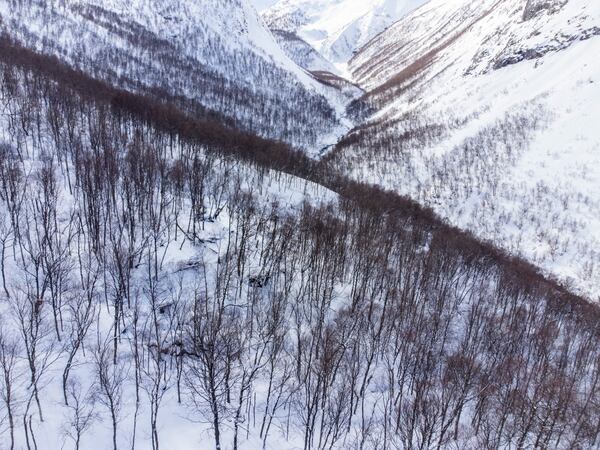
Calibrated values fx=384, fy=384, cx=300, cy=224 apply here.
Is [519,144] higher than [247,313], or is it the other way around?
[519,144]

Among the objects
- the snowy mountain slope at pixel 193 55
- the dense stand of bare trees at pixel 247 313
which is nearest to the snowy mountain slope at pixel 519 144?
the dense stand of bare trees at pixel 247 313

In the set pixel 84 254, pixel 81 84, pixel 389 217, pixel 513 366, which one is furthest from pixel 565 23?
pixel 84 254

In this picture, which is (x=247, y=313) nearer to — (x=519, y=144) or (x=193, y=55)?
(x=519, y=144)

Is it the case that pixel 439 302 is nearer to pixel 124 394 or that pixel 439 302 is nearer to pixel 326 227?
pixel 326 227

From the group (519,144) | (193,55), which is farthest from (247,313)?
(193,55)

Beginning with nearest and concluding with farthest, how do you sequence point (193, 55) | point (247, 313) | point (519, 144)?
point (247, 313)
point (519, 144)
point (193, 55)

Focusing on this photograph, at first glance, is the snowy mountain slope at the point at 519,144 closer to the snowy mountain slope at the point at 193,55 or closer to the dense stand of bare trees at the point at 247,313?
the dense stand of bare trees at the point at 247,313

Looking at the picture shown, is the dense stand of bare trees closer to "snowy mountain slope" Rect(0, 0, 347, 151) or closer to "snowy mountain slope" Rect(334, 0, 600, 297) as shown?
"snowy mountain slope" Rect(334, 0, 600, 297)
